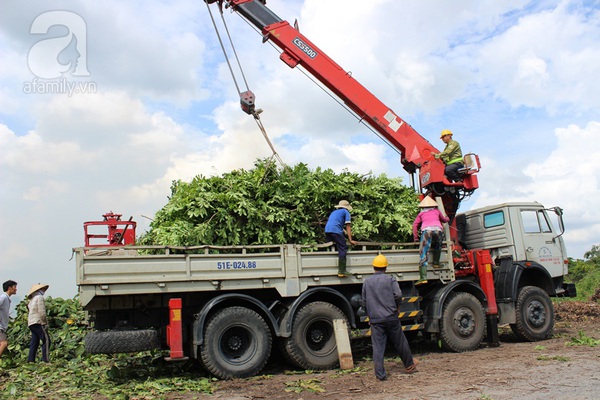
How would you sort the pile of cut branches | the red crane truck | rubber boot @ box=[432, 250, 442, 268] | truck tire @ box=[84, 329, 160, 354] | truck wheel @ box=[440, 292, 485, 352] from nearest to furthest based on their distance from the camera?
truck tire @ box=[84, 329, 160, 354]
the red crane truck
the pile of cut branches
truck wheel @ box=[440, 292, 485, 352]
rubber boot @ box=[432, 250, 442, 268]

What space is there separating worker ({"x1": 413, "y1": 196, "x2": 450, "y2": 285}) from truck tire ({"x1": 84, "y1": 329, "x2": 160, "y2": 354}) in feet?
16.3

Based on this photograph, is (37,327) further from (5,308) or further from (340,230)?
(340,230)

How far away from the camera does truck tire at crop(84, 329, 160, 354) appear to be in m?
7.51

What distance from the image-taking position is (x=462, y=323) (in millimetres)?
10352

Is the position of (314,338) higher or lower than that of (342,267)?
lower

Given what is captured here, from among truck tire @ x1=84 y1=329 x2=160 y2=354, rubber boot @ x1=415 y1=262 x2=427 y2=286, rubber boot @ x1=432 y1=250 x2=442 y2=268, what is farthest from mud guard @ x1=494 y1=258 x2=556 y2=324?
truck tire @ x1=84 y1=329 x2=160 y2=354

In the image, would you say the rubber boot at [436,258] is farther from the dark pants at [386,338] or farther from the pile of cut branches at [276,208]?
the dark pants at [386,338]

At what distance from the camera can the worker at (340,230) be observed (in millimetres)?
9180

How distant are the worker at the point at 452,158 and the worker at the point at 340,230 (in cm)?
278

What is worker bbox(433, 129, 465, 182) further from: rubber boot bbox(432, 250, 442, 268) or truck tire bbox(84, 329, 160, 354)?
truck tire bbox(84, 329, 160, 354)

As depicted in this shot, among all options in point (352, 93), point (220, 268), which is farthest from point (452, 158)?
Answer: point (220, 268)

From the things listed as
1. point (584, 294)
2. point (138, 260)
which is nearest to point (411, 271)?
point (138, 260)

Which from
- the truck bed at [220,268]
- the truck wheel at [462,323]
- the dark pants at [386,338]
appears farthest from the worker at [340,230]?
the truck wheel at [462,323]

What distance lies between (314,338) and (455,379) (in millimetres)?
2392
